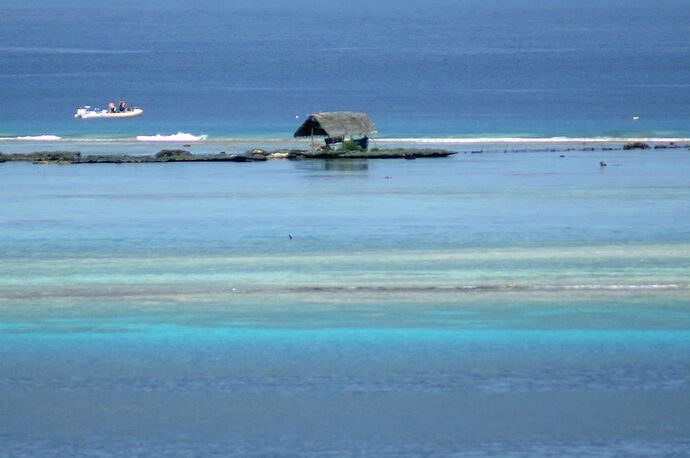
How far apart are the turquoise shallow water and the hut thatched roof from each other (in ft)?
44.2

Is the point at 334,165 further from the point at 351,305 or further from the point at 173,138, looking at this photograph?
the point at 351,305

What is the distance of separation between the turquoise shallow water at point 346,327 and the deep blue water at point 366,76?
3142 cm

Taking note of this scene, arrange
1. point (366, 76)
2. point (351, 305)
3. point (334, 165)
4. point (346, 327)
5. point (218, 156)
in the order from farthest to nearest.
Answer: point (366, 76) < point (218, 156) < point (334, 165) < point (351, 305) < point (346, 327)

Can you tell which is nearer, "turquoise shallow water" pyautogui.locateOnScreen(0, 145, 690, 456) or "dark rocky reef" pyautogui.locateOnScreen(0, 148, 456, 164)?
"turquoise shallow water" pyautogui.locateOnScreen(0, 145, 690, 456)

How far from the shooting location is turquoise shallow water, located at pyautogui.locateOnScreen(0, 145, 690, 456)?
9320 millimetres

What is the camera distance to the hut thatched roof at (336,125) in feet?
128

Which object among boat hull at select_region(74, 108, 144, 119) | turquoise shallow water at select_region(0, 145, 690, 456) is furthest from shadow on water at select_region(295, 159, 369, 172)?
boat hull at select_region(74, 108, 144, 119)

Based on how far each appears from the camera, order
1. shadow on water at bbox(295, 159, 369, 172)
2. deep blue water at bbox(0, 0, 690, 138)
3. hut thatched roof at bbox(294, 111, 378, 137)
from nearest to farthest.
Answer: shadow on water at bbox(295, 159, 369, 172) → hut thatched roof at bbox(294, 111, 378, 137) → deep blue water at bbox(0, 0, 690, 138)

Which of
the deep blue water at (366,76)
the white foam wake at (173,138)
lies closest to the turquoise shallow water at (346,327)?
the white foam wake at (173,138)

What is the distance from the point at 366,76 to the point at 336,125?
6267 cm

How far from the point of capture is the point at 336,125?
39219 millimetres

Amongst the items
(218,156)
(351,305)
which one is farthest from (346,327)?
(218,156)

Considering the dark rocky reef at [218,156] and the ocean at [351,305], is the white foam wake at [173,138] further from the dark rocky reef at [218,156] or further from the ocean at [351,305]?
the dark rocky reef at [218,156]

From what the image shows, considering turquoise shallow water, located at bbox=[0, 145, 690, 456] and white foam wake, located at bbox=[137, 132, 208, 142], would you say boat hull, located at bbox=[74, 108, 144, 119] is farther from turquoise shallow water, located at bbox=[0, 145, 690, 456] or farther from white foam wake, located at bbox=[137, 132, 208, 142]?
turquoise shallow water, located at bbox=[0, 145, 690, 456]
